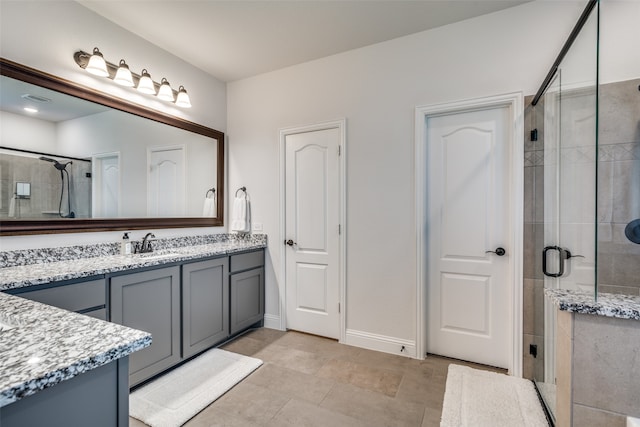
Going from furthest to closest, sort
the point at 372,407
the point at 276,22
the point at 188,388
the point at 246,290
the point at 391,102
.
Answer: the point at 246,290 < the point at 391,102 < the point at 276,22 < the point at 188,388 < the point at 372,407

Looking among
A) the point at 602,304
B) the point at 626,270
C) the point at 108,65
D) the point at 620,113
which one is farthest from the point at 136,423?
the point at 620,113

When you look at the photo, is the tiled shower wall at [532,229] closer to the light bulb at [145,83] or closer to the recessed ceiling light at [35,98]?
the light bulb at [145,83]

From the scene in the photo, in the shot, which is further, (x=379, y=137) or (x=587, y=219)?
(x=379, y=137)

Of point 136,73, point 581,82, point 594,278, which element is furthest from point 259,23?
point 594,278

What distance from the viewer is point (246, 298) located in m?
2.99

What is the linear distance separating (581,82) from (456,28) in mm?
1229

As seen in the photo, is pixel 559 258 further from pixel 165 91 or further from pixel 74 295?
pixel 165 91

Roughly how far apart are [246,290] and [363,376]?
1.35 meters

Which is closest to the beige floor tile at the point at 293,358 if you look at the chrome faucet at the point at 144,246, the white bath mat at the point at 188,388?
the white bath mat at the point at 188,388

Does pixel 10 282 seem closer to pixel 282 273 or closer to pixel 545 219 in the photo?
pixel 282 273

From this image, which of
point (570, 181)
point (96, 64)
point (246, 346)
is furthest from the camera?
point (246, 346)

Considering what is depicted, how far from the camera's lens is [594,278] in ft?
4.24

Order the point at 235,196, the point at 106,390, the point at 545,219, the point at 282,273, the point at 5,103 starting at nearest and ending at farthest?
the point at 106,390
the point at 5,103
the point at 545,219
the point at 282,273
the point at 235,196

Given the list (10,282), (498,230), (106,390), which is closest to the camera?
(106,390)
